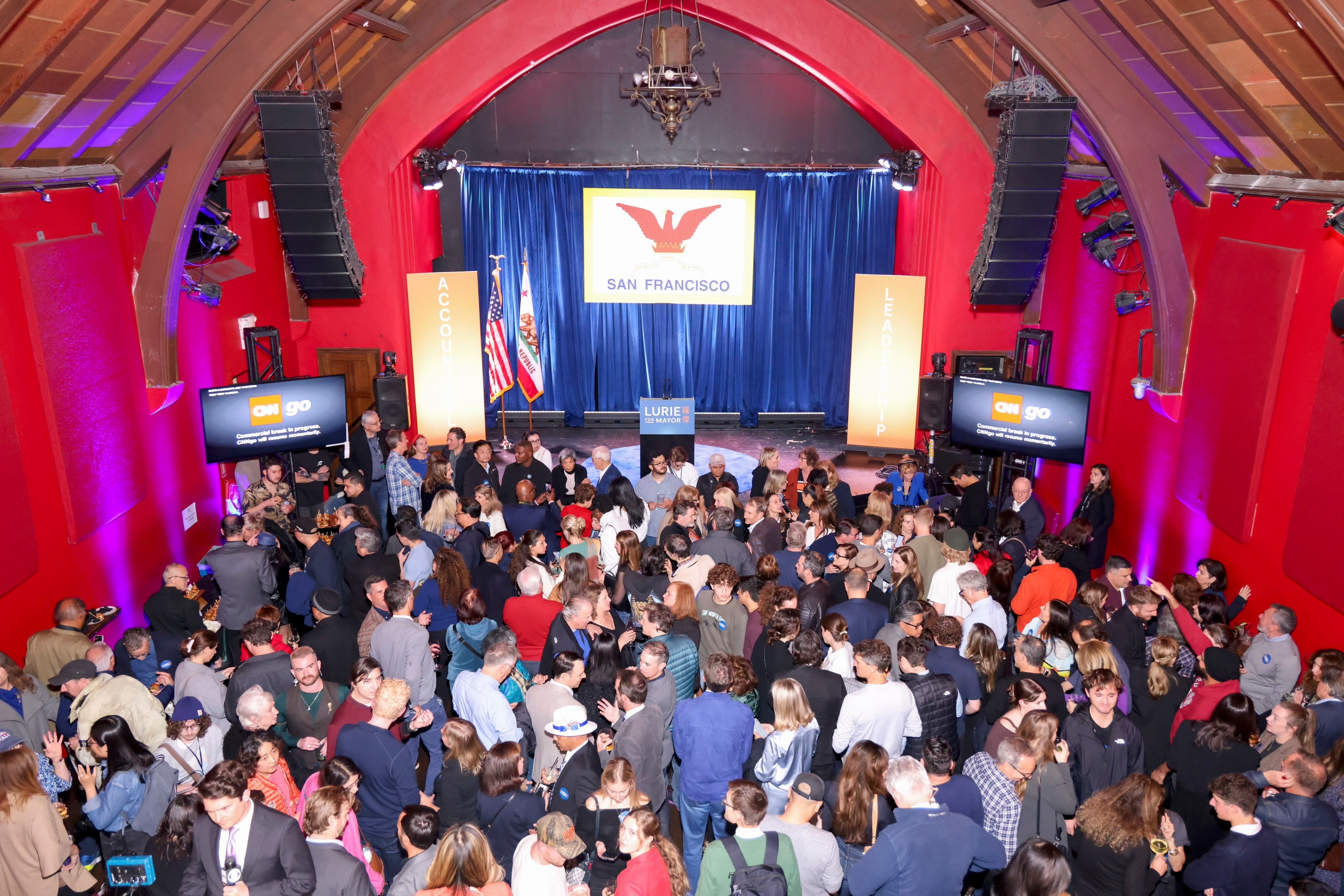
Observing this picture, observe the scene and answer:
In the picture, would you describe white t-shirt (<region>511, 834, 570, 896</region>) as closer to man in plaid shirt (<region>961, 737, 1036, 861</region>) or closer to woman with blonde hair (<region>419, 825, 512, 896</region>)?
woman with blonde hair (<region>419, 825, 512, 896</region>)

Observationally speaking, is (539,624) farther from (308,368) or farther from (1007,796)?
(308,368)

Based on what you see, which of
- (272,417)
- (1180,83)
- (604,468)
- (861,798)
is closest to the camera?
(861,798)

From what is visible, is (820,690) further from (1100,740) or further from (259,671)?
(259,671)

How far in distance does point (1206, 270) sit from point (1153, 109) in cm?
129

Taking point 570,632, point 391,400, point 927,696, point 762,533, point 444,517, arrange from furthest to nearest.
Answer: point 391,400 → point 444,517 → point 762,533 → point 570,632 → point 927,696

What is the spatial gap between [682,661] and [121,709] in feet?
9.03

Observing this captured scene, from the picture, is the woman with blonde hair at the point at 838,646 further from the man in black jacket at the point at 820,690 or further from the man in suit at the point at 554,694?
the man in suit at the point at 554,694

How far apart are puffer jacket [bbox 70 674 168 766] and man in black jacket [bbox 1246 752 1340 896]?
497 centimetres

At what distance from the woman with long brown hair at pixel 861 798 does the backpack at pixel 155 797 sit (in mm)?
2963

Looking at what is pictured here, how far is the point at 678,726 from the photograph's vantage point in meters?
4.66

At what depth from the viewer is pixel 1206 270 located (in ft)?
25.1

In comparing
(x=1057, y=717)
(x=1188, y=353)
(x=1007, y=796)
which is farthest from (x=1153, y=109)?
(x=1007, y=796)

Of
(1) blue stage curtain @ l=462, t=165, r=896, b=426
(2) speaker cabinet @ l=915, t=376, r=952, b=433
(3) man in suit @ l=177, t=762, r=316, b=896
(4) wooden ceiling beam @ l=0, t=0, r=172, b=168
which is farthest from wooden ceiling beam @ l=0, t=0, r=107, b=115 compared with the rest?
(2) speaker cabinet @ l=915, t=376, r=952, b=433

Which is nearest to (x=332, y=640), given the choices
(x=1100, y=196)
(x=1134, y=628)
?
(x=1134, y=628)
